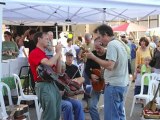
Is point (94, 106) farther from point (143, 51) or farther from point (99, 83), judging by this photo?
point (143, 51)

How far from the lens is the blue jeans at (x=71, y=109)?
221 inches

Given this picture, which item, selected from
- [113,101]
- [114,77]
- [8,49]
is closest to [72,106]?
[113,101]

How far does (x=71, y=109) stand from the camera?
565 cm

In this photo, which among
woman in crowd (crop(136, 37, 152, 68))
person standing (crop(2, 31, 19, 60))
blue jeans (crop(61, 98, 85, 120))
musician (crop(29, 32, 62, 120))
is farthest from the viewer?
woman in crowd (crop(136, 37, 152, 68))

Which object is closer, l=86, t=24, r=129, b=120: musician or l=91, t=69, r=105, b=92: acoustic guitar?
l=86, t=24, r=129, b=120: musician

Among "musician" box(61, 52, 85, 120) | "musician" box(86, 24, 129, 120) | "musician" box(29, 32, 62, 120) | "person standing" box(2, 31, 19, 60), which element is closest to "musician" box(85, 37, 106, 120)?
"musician" box(61, 52, 85, 120)

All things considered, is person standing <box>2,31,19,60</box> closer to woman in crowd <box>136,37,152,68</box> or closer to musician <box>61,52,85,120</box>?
musician <box>61,52,85,120</box>

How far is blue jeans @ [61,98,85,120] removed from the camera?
18.4 feet

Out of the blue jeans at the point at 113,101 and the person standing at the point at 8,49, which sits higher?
the person standing at the point at 8,49

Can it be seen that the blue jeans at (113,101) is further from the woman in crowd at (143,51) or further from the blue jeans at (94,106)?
the woman in crowd at (143,51)

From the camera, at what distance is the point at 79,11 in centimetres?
1093

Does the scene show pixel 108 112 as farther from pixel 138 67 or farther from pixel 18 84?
pixel 138 67

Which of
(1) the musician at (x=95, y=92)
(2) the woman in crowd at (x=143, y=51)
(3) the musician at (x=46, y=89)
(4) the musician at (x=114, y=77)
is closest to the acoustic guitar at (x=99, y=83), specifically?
(1) the musician at (x=95, y=92)

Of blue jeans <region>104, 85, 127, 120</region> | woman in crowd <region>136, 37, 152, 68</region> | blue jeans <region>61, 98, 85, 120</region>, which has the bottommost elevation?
blue jeans <region>61, 98, 85, 120</region>
